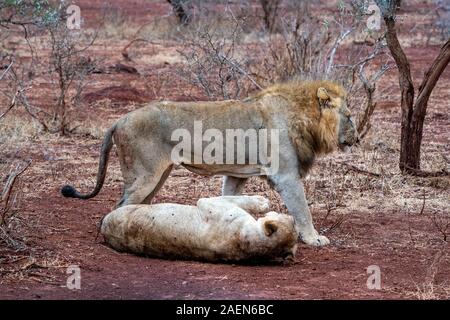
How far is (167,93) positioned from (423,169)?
6.47m

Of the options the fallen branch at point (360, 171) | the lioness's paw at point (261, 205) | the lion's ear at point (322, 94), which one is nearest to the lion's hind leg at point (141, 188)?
the lioness's paw at point (261, 205)

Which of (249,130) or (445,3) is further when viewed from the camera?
(445,3)

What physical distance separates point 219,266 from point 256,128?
1.47 meters

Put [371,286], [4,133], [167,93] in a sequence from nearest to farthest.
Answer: [371,286] < [4,133] < [167,93]

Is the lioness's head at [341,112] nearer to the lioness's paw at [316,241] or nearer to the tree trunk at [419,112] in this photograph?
the lioness's paw at [316,241]

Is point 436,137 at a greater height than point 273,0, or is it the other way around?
point 273,0

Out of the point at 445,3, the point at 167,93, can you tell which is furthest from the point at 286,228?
the point at 445,3

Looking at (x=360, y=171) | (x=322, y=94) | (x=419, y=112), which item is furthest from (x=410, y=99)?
(x=322, y=94)

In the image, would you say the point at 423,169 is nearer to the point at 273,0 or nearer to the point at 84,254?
the point at 84,254

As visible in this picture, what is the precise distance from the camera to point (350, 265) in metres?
6.35

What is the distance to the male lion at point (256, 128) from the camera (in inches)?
273

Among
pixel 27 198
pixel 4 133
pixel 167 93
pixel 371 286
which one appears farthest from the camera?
pixel 167 93

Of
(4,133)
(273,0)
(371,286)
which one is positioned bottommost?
(371,286)

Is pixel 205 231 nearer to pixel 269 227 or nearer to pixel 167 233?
pixel 167 233
